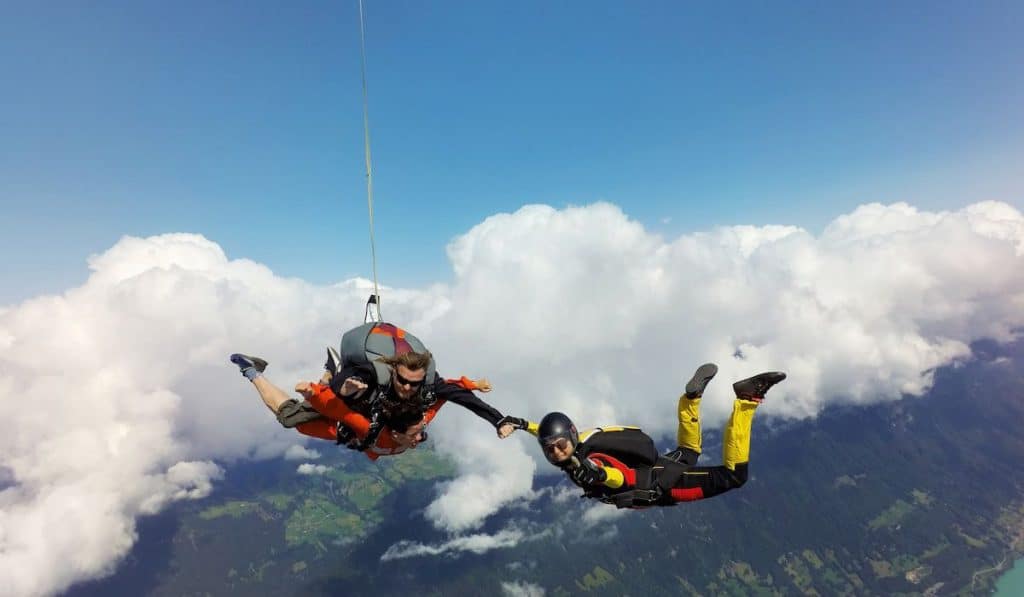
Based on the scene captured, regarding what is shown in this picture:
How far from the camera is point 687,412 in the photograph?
8203 millimetres

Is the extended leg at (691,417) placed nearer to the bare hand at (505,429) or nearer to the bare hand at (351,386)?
the bare hand at (505,429)

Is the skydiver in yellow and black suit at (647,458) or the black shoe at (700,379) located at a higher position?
the black shoe at (700,379)

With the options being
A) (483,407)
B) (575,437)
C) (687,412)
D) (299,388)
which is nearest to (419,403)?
(483,407)

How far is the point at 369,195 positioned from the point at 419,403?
3373mm

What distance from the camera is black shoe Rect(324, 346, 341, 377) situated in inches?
277

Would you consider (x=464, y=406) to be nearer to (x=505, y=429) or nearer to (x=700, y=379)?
(x=505, y=429)

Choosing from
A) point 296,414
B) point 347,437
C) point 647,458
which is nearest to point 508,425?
point 347,437

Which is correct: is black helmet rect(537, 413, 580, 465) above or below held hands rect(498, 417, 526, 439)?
below

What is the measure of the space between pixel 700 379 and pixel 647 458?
172 centimetres

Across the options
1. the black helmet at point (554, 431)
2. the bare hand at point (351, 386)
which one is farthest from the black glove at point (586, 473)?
the bare hand at point (351, 386)

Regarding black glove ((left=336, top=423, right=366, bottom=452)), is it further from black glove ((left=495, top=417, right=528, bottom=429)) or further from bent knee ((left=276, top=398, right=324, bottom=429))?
black glove ((left=495, top=417, right=528, bottom=429))

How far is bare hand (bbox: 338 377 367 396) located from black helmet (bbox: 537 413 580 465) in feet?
8.97

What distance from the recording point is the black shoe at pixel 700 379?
7536 mm

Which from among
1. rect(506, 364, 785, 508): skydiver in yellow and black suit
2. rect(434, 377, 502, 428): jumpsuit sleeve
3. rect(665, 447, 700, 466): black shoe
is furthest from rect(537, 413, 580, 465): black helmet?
rect(665, 447, 700, 466): black shoe
